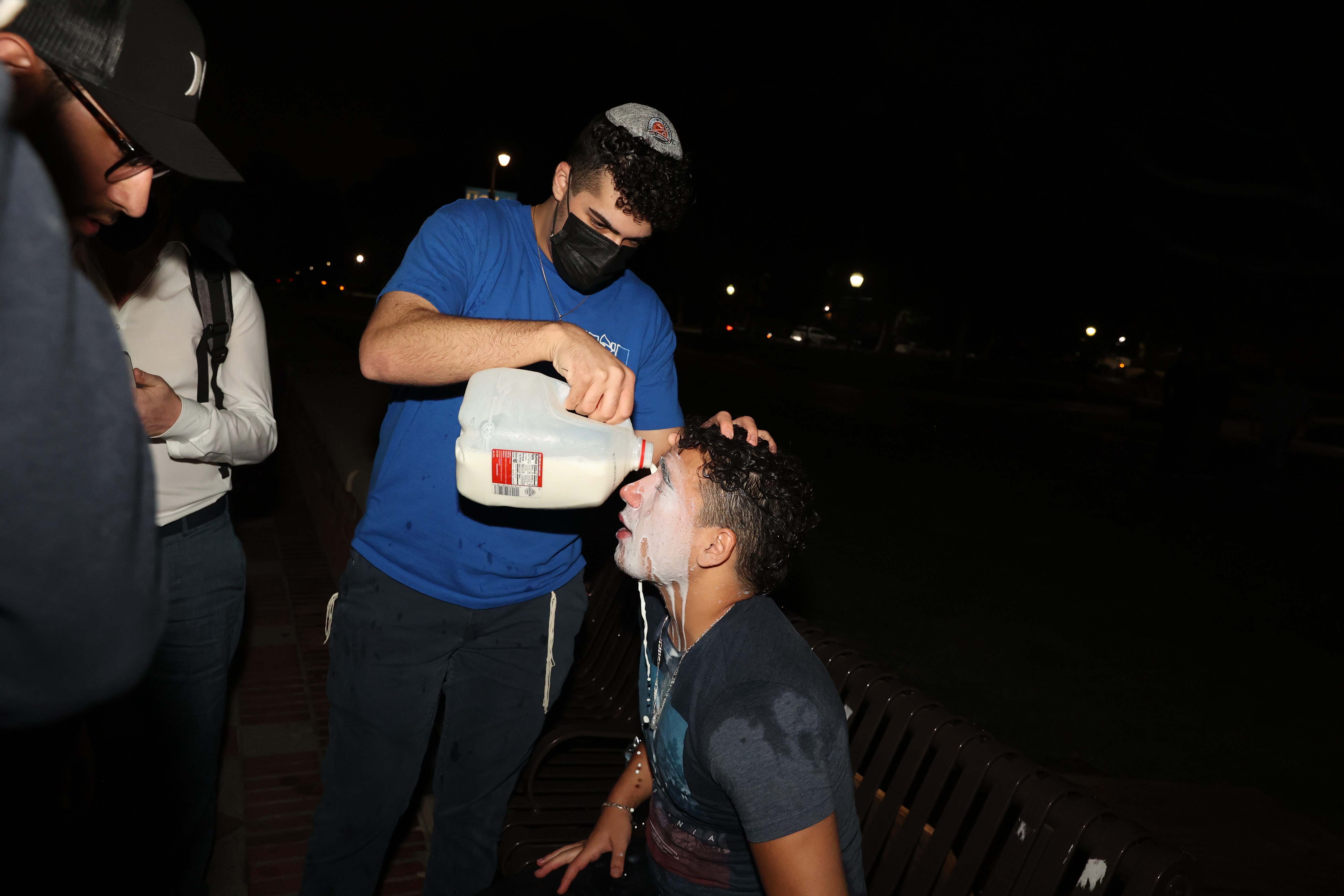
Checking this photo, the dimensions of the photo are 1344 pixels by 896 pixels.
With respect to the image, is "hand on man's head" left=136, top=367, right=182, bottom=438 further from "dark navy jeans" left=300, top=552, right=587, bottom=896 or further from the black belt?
"dark navy jeans" left=300, top=552, right=587, bottom=896

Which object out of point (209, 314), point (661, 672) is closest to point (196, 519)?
point (209, 314)

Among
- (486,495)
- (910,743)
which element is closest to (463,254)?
(486,495)

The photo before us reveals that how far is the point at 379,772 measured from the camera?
2.45 meters

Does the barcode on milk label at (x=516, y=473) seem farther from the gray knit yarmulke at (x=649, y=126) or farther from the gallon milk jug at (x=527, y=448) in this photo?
the gray knit yarmulke at (x=649, y=126)

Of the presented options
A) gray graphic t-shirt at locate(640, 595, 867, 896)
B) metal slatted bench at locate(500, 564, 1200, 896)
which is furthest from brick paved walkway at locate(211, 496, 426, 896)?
gray graphic t-shirt at locate(640, 595, 867, 896)

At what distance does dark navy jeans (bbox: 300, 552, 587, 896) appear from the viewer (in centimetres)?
240

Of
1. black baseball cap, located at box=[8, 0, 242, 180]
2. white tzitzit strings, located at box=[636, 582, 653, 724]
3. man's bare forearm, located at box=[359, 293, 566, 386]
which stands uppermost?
black baseball cap, located at box=[8, 0, 242, 180]

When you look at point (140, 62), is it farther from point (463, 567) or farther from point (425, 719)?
point (425, 719)

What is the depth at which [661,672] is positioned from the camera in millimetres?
2422

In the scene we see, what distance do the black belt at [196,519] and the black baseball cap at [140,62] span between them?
50.5 inches

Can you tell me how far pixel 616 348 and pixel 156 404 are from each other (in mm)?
Result: 1233

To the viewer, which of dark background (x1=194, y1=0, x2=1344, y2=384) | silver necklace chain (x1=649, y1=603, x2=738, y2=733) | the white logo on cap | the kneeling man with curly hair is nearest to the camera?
the white logo on cap

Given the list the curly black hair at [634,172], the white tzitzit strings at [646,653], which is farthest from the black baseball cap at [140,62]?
the white tzitzit strings at [646,653]

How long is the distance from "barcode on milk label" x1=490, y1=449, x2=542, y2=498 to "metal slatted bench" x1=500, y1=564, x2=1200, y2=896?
51.5 inches
